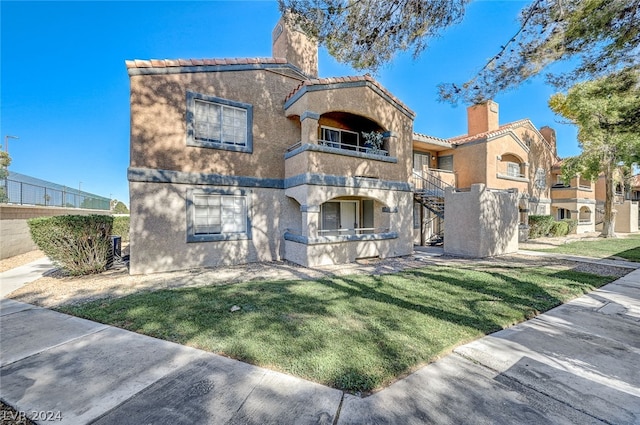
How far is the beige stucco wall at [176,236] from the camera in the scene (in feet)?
30.3

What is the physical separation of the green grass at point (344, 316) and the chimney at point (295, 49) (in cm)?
997

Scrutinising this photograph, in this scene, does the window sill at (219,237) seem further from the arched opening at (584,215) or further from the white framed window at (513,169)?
the arched opening at (584,215)

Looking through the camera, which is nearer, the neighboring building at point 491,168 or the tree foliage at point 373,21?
the tree foliage at point 373,21

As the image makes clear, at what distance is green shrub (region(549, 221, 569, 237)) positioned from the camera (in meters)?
20.8

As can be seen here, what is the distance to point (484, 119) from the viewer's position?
20.9m

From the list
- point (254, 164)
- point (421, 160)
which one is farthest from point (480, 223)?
point (254, 164)

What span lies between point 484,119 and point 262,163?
58.7 feet

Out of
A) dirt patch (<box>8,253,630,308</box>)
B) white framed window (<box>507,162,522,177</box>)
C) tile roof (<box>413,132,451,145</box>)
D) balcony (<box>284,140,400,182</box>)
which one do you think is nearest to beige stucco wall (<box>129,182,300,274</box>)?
dirt patch (<box>8,253,630,308</box>)

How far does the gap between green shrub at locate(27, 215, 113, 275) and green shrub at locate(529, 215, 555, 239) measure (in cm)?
2347

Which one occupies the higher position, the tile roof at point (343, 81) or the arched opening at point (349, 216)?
the tile roof at point (343, 81)

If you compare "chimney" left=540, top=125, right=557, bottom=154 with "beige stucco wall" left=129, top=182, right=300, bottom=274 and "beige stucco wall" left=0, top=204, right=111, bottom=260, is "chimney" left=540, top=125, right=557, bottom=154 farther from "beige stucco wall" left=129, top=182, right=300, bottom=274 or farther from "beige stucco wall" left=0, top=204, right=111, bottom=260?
"beige stucco wall" left=0, top=204, right=111, bottom=260

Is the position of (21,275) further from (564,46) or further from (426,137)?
(426,137)

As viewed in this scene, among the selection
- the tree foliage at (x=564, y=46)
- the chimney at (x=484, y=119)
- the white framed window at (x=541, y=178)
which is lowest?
the white framed window at (x=541, y=178)

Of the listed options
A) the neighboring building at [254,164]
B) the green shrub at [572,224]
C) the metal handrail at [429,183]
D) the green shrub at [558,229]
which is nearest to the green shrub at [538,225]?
the green shrub at [558,229]
